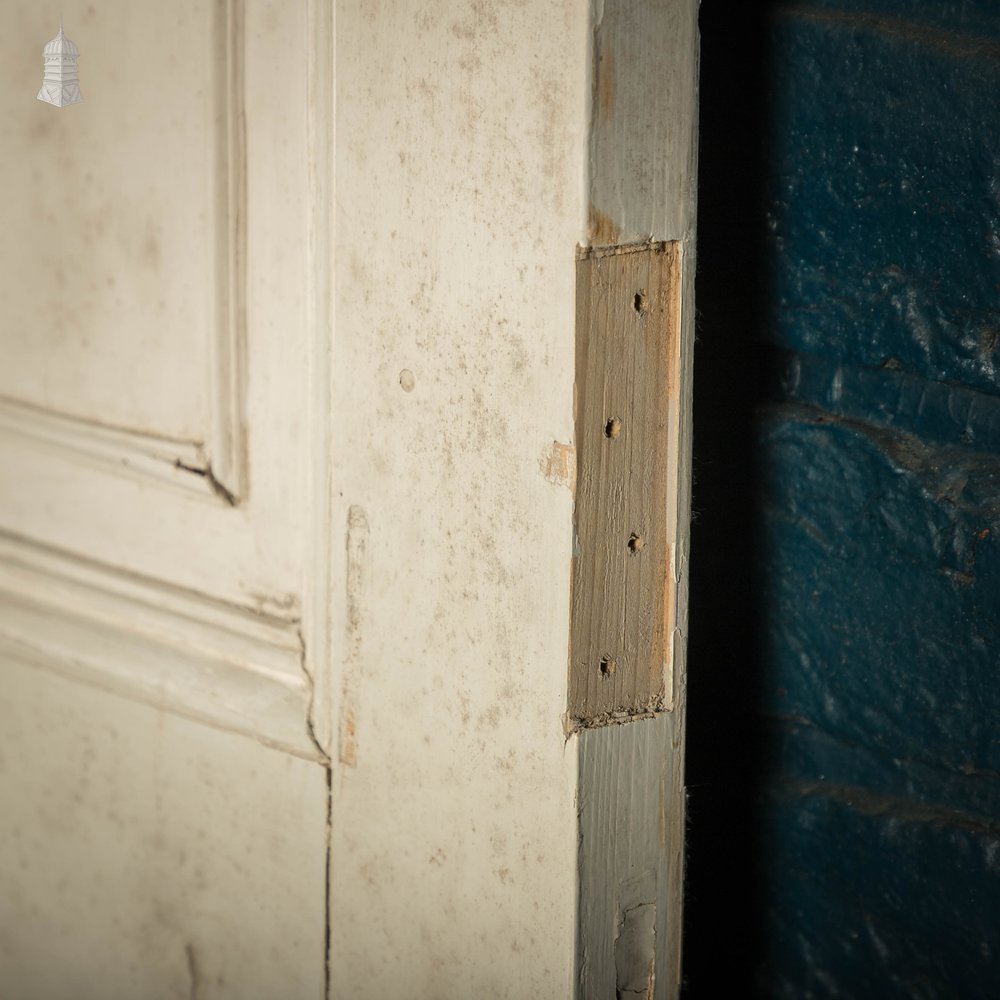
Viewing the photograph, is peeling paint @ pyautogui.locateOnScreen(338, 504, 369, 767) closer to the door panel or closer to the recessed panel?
the door panel

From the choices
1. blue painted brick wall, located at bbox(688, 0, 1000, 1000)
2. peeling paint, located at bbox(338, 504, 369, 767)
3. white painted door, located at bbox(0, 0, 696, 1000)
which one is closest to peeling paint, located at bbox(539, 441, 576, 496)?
white painted door, located at bbox(0, 0, 696, 1000)

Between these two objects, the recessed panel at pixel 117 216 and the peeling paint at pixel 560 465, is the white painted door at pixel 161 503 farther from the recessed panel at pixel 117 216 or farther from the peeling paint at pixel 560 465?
the peeling paint at pixel 560 465

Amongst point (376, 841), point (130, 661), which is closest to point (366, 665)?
point (376, 841)

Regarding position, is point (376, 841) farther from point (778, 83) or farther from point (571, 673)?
point (778, 83)

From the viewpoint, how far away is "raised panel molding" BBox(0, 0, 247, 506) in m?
0.96

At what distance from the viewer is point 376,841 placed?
3.06ft

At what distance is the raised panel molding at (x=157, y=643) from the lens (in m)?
1.00

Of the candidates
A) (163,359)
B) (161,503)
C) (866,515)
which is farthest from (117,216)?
(866,515)

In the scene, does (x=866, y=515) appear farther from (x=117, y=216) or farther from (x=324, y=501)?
(x=117, y=216)

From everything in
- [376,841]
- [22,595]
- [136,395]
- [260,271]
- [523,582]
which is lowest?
[376,841]

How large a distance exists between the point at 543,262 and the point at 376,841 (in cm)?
48

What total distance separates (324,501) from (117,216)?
0.35m

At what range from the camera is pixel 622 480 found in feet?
2.63

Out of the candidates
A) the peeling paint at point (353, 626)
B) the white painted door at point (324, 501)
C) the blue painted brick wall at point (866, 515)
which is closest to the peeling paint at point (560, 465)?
the white painted door at point (324, 501)
